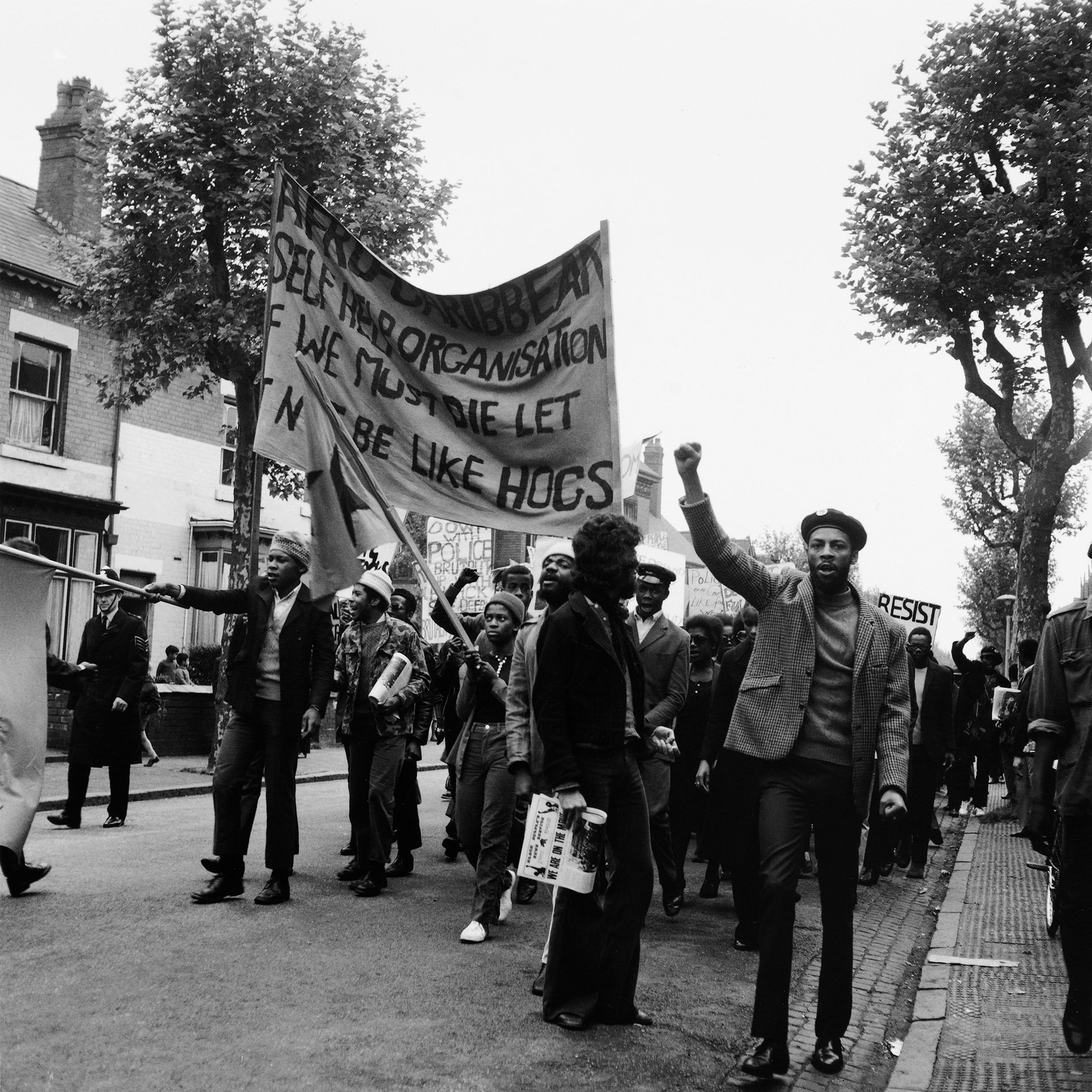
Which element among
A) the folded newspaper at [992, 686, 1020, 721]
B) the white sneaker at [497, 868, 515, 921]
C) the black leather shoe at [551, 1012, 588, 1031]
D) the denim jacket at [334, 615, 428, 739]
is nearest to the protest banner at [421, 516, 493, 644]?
the folded newspaper at [992, 686, 1020, 721]

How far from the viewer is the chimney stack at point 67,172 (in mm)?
25109

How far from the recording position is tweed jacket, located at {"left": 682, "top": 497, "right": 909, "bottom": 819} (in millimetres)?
4742

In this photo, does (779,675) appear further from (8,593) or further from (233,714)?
(8,593)

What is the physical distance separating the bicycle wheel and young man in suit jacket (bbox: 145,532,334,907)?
411cm

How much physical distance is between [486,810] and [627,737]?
6.29 feet

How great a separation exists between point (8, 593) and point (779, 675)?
438 cm

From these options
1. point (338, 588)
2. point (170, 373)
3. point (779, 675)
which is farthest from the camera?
point (170, 373)

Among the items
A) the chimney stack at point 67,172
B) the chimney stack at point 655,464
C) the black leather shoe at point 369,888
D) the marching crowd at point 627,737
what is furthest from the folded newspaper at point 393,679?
the chimney stack at point 655,464

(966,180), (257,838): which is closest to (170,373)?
(257,838)

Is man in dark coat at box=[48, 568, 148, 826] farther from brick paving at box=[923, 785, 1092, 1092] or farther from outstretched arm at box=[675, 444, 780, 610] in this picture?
outstretched arm at box=[675, 444, 780, 610]

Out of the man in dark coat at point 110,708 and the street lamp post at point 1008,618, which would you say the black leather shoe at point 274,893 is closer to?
the man in dark coat at point 110,708

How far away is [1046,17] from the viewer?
16875mm

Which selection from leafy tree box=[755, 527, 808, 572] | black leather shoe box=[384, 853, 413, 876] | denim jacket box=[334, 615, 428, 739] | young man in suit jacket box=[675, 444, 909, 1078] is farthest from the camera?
leafy tree box=[755, 527, 808, 572]

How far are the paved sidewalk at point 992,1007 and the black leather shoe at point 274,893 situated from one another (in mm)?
3503
